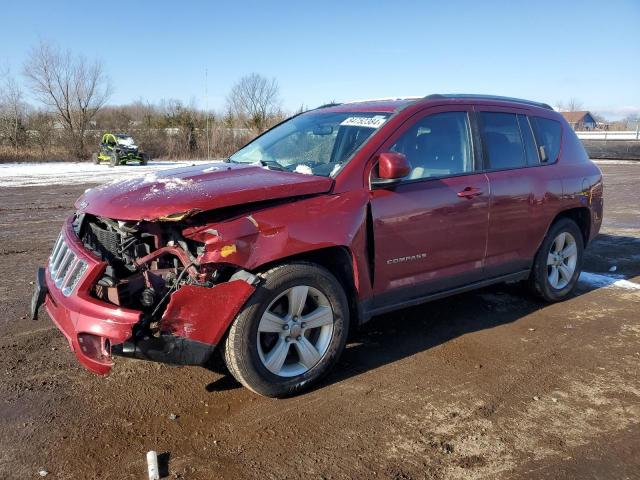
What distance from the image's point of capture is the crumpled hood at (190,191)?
305 centimetres

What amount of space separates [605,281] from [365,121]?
378 centimetres

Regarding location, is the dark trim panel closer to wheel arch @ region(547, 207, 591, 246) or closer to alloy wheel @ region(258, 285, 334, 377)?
alloy wheel @ region(258, 285, 334, 377)

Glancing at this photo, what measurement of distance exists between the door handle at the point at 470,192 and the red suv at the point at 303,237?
18mm

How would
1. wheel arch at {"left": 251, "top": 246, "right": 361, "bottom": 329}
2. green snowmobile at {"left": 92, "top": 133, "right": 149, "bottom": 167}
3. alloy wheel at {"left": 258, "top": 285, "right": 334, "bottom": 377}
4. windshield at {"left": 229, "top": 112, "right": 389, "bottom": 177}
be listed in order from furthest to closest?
green snowmobile at {"left": 92, "top": 133, "right": 149, "bottom": 167} < windshield at {"left": 229, "top": 112, "right": 389, "bottom": 177} < wheel arch at {"left": 251, "top": 246, "right": 361, "bottom": 329} < alloy wheel at {"left": 258, "top": 285, "right": 334, "bottom": 377}

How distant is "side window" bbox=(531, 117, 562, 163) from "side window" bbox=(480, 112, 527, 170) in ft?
1.02

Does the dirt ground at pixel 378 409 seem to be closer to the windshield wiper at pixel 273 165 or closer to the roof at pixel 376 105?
the windshield wiper at pixel 273 165

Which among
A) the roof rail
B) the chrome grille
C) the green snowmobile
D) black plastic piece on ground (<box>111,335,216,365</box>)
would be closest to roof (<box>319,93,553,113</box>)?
the roof rail

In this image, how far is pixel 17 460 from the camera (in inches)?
109

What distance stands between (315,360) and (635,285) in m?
4.27

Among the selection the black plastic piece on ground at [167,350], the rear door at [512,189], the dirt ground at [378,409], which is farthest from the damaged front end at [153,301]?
the rear door at [512,189]

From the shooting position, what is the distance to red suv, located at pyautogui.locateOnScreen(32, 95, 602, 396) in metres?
3.06

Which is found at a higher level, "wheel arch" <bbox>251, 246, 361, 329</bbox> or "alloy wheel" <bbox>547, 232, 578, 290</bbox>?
"wheel arch" <bbox>251, 246, 361, 329</bbox>

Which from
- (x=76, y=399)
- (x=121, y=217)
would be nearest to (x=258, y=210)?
(x=121, y=217)

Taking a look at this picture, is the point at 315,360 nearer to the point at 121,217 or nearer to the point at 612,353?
the point at 121,217
